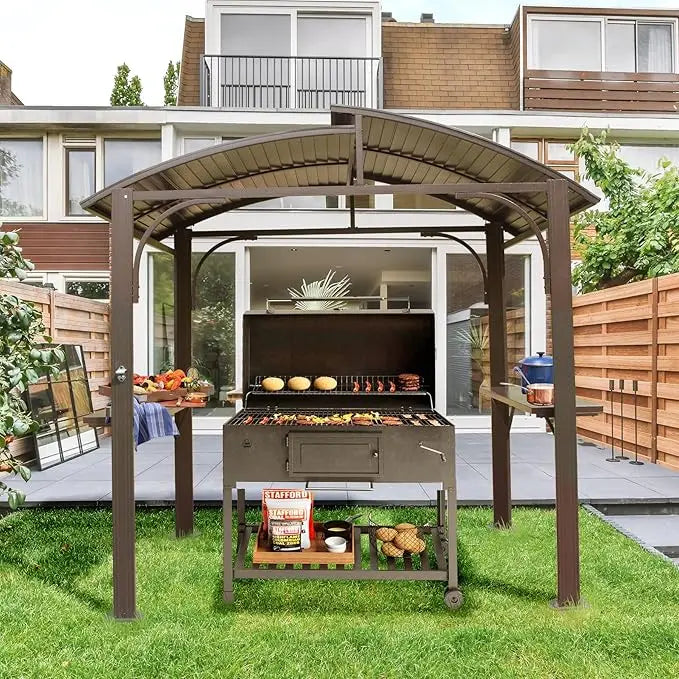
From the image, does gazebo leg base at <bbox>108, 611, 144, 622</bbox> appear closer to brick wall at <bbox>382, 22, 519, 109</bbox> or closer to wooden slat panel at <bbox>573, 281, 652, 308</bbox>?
wooden slat panel at <bbox>573, 281, 652, 308</bbox>

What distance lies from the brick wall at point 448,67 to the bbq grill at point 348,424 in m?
6.77

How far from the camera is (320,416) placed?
340 centimetres

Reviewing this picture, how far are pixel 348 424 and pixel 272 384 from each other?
105cm

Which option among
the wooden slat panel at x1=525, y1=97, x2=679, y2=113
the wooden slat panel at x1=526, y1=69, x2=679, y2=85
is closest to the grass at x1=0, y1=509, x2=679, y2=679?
the wooden slat panel at x1=525, y1=97, x2=679, y2=113

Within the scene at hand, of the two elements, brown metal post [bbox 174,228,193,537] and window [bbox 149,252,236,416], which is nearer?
brown metal post [bbox 174,228,193,537]

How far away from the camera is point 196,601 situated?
285 centimetres

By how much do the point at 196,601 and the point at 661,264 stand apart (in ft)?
19.9

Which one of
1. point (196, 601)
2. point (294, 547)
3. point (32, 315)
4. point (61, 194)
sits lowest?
point (196, 601)

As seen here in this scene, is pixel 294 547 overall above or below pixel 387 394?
below

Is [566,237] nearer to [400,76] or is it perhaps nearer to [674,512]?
[674,512]

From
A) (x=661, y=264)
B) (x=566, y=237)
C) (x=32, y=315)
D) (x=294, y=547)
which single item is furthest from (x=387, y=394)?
(x=661, y=264)

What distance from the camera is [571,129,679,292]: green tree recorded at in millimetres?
6465

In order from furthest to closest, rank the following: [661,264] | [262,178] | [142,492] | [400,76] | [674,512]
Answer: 1. [400,76]
2. [661,264]
3. [142,492]
4. [674,512]
5. [262,178]

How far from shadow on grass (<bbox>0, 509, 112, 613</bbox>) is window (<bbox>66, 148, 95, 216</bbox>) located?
5.38 metres
